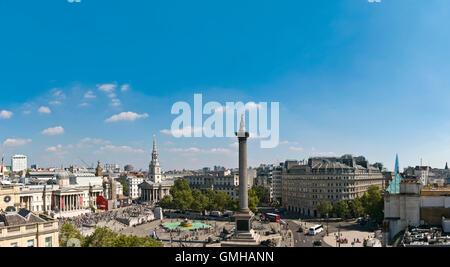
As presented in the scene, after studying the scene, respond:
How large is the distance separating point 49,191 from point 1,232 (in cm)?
8550

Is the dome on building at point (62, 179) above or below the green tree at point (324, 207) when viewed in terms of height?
above

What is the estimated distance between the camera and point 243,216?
2094 inches

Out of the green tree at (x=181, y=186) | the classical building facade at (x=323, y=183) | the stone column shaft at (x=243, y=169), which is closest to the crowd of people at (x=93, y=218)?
the green tree at (x=181, y=186)

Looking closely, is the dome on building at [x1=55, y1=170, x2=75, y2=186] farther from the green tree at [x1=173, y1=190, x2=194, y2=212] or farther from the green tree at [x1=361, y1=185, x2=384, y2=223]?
the green tree at [x1=361, y1=185, x2=384, y2=223]

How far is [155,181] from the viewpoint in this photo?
140375 millimetres

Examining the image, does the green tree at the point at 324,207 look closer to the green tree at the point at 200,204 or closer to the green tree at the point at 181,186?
the green tree at the point at 200,204

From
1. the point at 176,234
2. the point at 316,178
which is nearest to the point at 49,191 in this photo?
the point at 176,234

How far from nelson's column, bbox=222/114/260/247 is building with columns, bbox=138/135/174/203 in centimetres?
8705

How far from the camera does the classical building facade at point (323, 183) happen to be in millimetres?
88125

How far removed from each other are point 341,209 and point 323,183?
406 inches

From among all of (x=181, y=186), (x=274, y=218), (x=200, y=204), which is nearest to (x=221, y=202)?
(x=200, y=204)

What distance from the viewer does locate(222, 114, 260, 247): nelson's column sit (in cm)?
5216

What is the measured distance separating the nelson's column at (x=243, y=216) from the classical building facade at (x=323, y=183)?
131 ft
